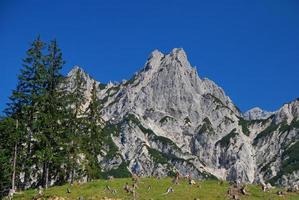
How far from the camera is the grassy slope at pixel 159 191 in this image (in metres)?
55.2

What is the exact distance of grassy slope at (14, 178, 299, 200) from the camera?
181 ft

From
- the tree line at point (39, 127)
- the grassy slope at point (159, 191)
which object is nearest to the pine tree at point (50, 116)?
the tree line at point (39, 127)

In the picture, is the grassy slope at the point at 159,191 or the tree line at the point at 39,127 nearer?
the grassy slope at the point at 159,191

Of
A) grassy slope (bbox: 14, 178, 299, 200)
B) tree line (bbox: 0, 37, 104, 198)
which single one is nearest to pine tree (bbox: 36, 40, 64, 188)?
tree line (bbox: 0, 37, 104, 198)

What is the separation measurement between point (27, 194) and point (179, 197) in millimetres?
17661

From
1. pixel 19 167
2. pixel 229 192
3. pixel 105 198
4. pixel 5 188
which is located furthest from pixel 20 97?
pixel 229 192

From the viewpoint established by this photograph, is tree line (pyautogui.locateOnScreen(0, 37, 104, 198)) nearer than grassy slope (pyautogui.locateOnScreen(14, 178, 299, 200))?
No

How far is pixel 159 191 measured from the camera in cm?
5734

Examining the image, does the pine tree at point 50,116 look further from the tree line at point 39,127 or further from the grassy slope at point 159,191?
the grassy slope at point 159,191

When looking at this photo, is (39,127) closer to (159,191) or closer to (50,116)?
(50,116)

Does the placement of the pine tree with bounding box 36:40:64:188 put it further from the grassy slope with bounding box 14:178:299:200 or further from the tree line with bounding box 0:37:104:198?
the grassy slope with bounding box 14:178:299:200

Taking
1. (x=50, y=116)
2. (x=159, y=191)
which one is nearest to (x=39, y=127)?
(x=50, y=116)

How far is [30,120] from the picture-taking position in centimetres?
7594

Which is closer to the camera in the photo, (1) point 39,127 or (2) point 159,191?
(2) point 159,191
